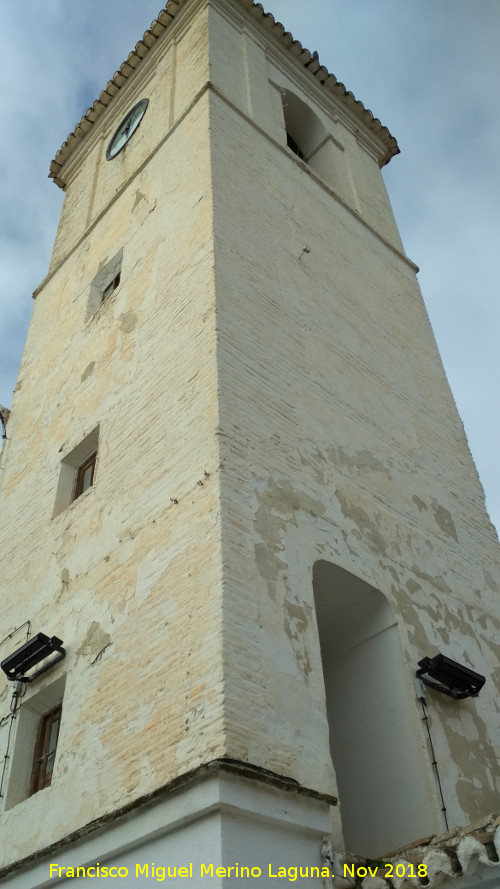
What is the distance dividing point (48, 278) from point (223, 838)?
10.1 metres

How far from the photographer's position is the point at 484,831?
4879 millimetres

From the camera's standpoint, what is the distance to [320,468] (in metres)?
7.75

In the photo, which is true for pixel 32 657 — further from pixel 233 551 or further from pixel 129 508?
pixel 233 551

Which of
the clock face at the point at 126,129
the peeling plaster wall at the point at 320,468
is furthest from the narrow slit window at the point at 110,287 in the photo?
the clock face at the point at 126,129

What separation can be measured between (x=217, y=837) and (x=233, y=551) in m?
1.93

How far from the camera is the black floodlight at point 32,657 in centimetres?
712

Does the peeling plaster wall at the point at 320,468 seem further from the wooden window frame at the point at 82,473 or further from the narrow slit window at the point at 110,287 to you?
the wooden window frame at the point at 82,473

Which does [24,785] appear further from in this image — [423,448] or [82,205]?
[82,205]

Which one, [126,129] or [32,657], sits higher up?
[126,129]

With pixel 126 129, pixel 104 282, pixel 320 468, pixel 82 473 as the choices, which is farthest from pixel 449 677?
pixel 126 129

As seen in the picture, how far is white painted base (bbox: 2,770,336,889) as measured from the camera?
486 centimetres

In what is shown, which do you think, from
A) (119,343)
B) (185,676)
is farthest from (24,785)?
(119,343)

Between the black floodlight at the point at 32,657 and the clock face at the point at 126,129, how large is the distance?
359 inches

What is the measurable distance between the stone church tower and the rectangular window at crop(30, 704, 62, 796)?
0.02 metres
